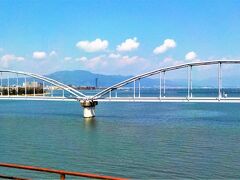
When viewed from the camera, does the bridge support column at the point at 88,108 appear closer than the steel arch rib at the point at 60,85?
Yes

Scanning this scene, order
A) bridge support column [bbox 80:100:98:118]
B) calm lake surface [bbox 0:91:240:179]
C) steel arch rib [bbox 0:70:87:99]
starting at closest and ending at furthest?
calm lake surface [bbox 0:91:240:179]
bridge support column [bbox 80:100:98:118]
steel arch rib [bbox 0:70:87:99]

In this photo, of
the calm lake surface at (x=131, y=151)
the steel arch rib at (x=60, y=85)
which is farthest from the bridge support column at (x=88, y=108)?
the calm lake surface at (x=131, y=151)

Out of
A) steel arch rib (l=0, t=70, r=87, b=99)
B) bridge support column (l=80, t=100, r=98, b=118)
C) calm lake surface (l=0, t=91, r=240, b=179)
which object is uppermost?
steel arch rib (l=0, t=70, r=87, b=99)

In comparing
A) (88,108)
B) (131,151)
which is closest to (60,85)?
(88,108)

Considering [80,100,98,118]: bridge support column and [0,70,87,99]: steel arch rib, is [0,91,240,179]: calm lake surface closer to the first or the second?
[80,100,98,118]: bridge support column

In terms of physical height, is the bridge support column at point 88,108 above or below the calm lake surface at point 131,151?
above

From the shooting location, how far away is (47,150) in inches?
1249

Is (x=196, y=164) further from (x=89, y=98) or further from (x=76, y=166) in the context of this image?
(x=89, y=98)

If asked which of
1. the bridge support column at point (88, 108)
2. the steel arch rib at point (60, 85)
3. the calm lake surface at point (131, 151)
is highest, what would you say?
the steel arch rib at point (60, 85)

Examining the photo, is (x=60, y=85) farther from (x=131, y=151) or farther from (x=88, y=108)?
(x=131, y=151)

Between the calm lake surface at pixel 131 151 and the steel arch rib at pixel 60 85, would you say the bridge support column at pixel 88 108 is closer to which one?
the steel arch rib at pixel 60 85

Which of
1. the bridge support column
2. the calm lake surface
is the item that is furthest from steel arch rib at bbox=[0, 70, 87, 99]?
the calm lake surface

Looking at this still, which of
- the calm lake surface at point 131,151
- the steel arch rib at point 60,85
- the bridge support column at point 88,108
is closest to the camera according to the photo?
the calm lake surface at point 131,151

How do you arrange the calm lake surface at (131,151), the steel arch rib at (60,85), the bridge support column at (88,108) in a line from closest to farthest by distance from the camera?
the calm lake surface at (131,151), the bridge support column at (88,108), the steel arch rib at (60,85)
